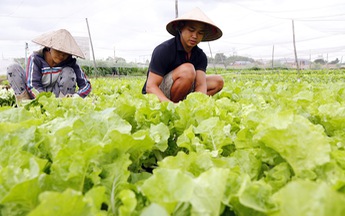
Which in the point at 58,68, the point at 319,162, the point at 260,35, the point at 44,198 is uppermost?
the point at 44,198

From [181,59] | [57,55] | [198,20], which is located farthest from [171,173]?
[57,55]

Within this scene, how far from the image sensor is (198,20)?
11.3 feet

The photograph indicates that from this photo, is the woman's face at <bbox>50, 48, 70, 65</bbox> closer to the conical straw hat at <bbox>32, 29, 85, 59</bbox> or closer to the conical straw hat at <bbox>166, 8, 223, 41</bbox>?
the conical straw hat at <bbox>32, 29, 85, 59</bbox>

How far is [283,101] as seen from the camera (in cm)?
204

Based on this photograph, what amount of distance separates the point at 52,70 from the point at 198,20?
6.67ft

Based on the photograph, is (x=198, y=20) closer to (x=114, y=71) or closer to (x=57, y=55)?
(x=57, y=55)

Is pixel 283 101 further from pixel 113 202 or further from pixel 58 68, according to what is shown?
pixel 58 68

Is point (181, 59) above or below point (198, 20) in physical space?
below

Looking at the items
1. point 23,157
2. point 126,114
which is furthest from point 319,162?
point 126,114

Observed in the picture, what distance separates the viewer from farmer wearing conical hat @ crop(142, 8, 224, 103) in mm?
3600

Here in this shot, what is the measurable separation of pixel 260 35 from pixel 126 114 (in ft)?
135

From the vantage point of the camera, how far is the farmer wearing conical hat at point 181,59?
3.60m

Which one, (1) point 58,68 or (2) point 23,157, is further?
(1) point 58,68

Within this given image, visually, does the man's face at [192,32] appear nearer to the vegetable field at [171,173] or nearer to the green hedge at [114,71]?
the vegetable field at [171,173]
